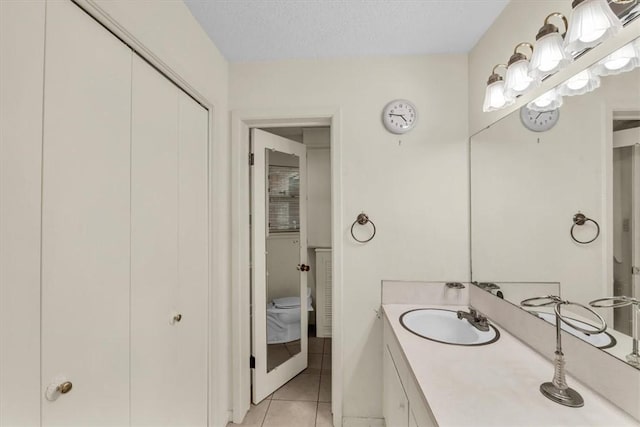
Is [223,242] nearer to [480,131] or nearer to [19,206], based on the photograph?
[19,206]

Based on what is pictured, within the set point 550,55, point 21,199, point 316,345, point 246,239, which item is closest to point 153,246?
point 21,199

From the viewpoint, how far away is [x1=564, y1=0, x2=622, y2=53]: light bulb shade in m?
0.81

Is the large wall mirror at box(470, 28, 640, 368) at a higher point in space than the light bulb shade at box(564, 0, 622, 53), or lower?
lower

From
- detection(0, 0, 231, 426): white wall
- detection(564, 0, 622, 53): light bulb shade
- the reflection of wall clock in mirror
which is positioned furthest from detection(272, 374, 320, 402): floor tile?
detection(564, 0, 622, 53): light bulb shade

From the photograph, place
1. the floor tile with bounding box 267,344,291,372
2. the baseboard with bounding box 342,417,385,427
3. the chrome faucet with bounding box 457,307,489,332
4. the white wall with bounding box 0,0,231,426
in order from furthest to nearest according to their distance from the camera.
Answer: the floor tile with bounding box 267,344,291,372 < the baseboard with bounding box 342,417,385,427 < the chrome faucet with bounding box 457,307,489,332 < the white wall with bounding box 0,0,231,426

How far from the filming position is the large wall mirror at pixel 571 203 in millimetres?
816

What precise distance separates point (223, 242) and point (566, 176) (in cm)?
187

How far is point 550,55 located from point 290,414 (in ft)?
8.21

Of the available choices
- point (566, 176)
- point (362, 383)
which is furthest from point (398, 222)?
point (362, 383)

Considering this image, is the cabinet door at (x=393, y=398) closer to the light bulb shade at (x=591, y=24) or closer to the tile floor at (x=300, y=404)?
the tile floor at (x=300, y=404)

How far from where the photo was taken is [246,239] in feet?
6.23

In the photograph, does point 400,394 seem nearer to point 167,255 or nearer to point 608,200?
point 608,200

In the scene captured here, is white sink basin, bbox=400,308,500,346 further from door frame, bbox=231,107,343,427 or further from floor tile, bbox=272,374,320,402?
floor tile, bbox=272,374,320,402

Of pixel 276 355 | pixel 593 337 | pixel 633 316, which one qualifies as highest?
pixel 633 316
